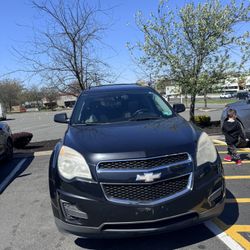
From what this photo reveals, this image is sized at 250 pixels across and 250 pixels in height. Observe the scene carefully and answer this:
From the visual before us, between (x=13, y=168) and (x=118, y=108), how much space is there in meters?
4.38

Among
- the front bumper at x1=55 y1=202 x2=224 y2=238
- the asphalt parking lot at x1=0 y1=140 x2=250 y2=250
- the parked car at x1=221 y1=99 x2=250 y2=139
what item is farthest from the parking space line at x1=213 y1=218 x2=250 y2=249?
the parked car at x1=221 y1=99 x2=250 y2=139

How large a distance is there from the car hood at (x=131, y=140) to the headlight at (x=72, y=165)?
0.06 meters

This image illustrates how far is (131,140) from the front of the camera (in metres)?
3.46

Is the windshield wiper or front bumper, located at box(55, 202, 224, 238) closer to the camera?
front bumper, located at box(55, 202, 224, 238)

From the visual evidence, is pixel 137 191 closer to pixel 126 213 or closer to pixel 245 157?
pixel 126 213

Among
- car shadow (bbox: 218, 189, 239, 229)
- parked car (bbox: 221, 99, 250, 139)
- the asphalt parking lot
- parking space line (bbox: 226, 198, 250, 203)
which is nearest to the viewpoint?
the asphalt parking lot

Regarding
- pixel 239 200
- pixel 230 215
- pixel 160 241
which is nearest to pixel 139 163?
pixel 160 241

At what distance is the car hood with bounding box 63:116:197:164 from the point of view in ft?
10.6

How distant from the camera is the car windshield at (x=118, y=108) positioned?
182 inches

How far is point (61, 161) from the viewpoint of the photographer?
3.48m

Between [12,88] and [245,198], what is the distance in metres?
83.7

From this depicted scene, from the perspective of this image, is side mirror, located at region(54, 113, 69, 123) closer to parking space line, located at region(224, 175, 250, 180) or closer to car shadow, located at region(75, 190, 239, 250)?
car shadow, located at region(75, 190, 239, 250)

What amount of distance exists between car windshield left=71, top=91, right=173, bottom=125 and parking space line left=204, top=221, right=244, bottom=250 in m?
1.51

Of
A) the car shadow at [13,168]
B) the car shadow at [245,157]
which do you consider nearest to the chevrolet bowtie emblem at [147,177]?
the car shadow at [13,168]
